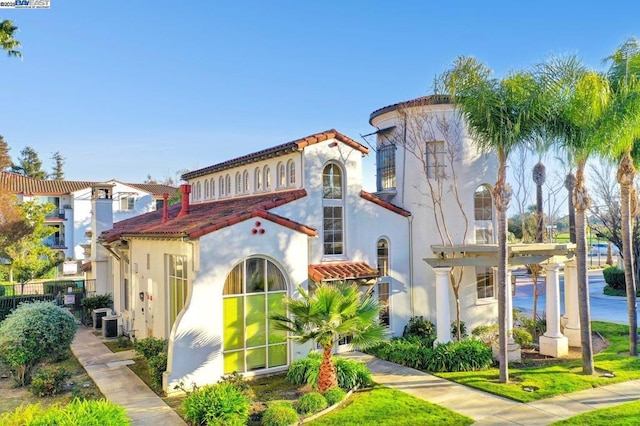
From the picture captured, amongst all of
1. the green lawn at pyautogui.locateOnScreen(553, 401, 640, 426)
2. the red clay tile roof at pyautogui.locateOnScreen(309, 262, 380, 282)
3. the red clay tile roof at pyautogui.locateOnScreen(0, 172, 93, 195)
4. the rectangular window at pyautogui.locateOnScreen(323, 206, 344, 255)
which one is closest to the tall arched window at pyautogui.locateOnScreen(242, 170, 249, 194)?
the rectangular window at pyautogui.locateOnScreen(323, 206, 344, 255)

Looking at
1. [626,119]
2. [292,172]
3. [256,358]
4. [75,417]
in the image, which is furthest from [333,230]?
[75,417]

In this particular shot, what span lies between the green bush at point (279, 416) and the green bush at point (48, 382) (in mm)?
6522

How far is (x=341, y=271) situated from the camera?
1662 centimetres

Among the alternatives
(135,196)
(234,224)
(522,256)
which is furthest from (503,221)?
(135,196)

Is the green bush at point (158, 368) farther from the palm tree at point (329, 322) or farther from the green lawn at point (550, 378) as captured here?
the green lawn at point (550, 378)

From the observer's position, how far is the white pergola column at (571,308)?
59.6 feet

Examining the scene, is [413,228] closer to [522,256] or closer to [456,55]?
[522,256]

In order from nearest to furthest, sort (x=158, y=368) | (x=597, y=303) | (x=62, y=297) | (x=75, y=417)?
(x=75, y=417), (x=158, y=368), (x=62, y=297), (x=597, y=303)

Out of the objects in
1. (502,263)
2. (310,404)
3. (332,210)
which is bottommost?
(310,404)

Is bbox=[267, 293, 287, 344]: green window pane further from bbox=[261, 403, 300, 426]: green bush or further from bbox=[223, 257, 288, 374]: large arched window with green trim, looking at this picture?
bbox=[261, 403, 300, 426]: green bush

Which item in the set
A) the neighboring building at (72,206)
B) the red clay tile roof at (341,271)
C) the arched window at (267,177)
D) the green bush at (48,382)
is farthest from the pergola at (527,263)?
the neighboring building at (72,206)

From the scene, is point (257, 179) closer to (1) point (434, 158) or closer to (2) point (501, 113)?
(1) point (434, 158)

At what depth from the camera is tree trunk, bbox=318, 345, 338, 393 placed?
12312 mm

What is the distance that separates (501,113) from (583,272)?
5.77 meters
